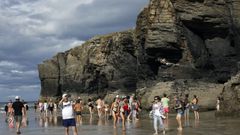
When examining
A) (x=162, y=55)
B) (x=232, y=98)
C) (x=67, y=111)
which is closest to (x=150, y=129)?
(x=67, y=111)

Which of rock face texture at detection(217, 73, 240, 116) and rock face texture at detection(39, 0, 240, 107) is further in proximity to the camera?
rock face texture at detection(39, 0, 240, 107)

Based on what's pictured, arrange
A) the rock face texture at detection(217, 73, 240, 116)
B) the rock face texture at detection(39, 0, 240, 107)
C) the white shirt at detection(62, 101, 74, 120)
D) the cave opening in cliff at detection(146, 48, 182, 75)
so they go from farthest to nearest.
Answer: the cave opening in cliff at detection(146, 48, 182, 75)
the rock face texture at detection(39, 0, 240, 107)
the rock face texture at detection(217, 73, 240, 116)
the white shirt at detection(62, 101, 74, 120)

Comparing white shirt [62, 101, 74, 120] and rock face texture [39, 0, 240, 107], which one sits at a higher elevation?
rock face texture [39, 0, 240, 107]

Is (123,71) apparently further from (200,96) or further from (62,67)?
(200,96)

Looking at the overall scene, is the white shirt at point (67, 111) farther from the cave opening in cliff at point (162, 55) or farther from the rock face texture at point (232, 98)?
the cave opening in cliff at point (162, 55)

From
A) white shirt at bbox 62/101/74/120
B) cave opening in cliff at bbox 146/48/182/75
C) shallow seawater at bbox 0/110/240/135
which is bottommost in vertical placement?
shallow seawater at bbox 0/110/240/135

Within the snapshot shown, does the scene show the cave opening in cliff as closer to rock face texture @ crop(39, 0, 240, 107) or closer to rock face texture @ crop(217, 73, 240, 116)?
rock face texture @ crop(39, 0, 240, 107)

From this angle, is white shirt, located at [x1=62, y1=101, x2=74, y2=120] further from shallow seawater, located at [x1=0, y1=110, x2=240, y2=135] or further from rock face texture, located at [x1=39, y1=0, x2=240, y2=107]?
rock face texture, located at [x1=39, y1=0, x2=240, y2=107]

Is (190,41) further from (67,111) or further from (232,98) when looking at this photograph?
(67,111)

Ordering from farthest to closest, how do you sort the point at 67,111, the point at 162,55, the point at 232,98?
the point at 162,55, the point at 232,98, the point at 67,111

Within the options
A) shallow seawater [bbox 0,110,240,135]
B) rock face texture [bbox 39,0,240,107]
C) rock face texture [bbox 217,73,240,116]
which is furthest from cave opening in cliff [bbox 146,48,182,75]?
shallow seawater [bbox 0,110,240,135]

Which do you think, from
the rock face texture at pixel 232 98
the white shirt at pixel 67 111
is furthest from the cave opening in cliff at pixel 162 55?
the white shirt at pixel 67 111

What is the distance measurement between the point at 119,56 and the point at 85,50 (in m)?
12.0

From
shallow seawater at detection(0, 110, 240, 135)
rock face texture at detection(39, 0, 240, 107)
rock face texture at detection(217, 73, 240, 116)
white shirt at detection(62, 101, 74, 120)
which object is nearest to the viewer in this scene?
white shirt at detection(62, 101, 74, 120)
